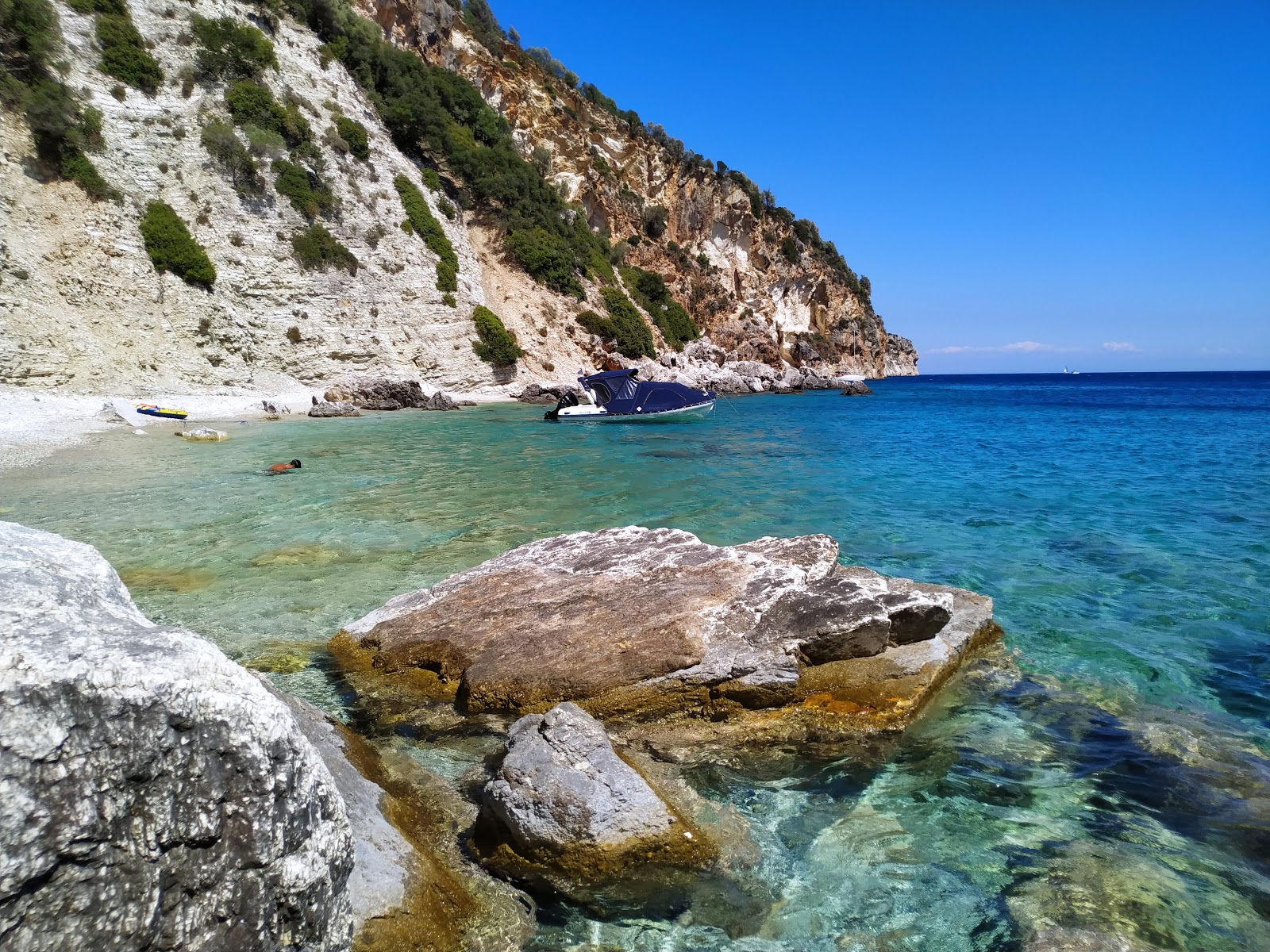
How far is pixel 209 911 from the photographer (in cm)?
220

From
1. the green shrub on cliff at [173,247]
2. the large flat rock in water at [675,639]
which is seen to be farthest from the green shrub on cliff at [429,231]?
the large flat rock in water at [675,639]

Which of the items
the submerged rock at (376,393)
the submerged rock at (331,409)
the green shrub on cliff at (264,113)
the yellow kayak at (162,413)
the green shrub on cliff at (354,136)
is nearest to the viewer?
the yellow kayak at (162,413)

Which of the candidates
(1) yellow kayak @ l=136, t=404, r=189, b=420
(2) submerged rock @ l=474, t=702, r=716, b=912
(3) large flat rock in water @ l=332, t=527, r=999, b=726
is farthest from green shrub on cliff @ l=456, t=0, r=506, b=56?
(2) submerged rock @ l=474, t=702, r=716, b=912

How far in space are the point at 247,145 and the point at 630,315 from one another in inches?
1071

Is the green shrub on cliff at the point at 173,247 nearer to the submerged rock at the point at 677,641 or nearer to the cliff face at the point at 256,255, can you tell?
the cliff face at the point at 256,255

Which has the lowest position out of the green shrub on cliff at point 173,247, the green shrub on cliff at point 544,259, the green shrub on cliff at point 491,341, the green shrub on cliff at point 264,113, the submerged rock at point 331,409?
the submerged rock at point 331,409

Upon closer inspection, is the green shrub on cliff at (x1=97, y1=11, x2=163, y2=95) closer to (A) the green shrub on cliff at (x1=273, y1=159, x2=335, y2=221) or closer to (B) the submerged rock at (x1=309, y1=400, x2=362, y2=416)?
(A) the green shrub on cliff at (x1=273, y1=159, x2=335, y2=221)

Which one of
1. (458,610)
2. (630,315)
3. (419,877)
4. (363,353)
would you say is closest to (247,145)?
(363,353)

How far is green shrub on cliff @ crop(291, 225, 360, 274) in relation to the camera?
113 feet

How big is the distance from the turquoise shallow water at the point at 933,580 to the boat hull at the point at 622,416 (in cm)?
823

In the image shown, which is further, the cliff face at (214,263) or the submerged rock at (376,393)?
the submerged rock at (376,393)

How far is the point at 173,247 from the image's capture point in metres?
30.8

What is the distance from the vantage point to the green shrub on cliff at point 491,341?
1630 inches

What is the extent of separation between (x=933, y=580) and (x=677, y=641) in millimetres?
4829
